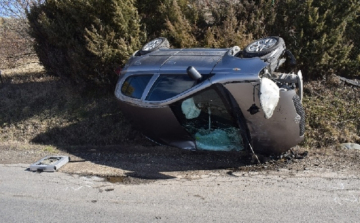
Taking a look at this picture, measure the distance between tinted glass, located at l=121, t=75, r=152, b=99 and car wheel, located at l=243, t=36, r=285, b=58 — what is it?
67.5 inches

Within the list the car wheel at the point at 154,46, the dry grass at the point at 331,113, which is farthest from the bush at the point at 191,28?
the car wheel at the point at 154,46

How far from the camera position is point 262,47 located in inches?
237

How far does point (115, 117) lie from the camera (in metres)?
8.55

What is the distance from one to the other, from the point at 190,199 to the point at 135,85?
248 cm

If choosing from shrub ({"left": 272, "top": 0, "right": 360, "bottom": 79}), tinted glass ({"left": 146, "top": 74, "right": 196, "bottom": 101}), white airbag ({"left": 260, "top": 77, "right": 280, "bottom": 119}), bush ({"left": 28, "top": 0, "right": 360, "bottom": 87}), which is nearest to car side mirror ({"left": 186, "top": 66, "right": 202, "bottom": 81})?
tinted glass ({"left": 146, "top": 74, "right": 196, "bottom": 101})

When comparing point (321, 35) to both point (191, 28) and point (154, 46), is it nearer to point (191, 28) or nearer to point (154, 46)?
point (191, 28)

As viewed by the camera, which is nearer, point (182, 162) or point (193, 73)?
point (193, 73)

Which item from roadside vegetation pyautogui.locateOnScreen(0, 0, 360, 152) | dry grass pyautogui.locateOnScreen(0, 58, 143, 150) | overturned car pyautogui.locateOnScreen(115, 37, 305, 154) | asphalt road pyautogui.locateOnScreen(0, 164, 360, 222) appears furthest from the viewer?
roadside vegetation pyautogui.locateOnScreen(0, 0, 360, 152)

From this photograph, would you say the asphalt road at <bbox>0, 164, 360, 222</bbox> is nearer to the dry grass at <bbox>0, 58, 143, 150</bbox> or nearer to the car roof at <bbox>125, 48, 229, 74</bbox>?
the car roof at <bbox>125, 48, 229, 74</bbox>

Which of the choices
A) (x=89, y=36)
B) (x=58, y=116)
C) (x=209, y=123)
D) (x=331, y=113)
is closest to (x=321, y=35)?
(x=331, y=113)

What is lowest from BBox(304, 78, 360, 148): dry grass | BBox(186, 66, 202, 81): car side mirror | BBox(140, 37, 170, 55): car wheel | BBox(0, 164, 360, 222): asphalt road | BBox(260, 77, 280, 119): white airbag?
BBox(0, 164, 360, 222): asphalt road

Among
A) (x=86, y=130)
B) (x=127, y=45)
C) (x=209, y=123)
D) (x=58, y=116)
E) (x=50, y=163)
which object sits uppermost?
(x=127, y=45)

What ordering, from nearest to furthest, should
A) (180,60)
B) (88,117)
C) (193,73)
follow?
1. (193,73)
2. (180,60)
3. (88,117)

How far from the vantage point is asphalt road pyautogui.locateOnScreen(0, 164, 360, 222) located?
441 centimetres
